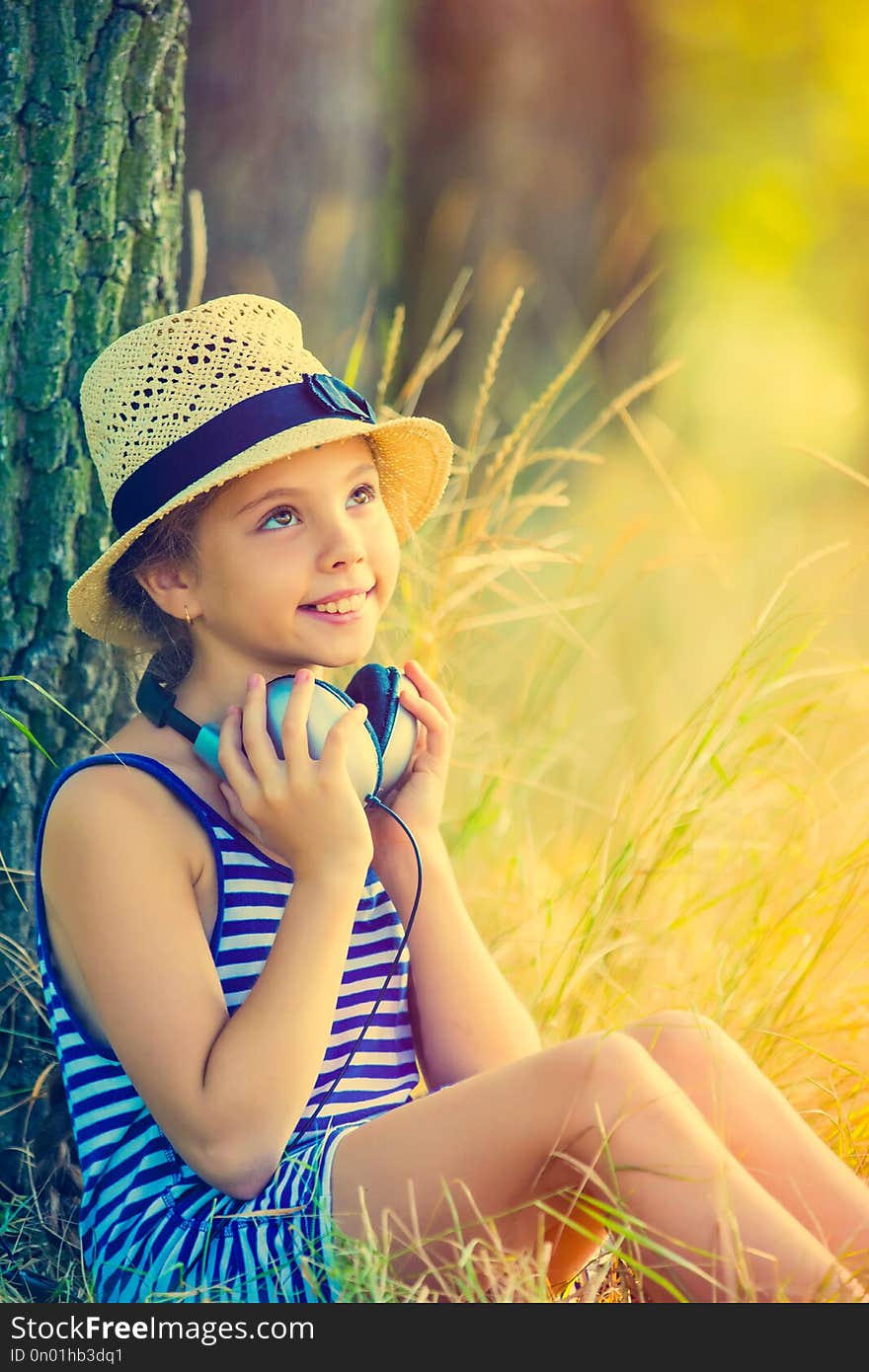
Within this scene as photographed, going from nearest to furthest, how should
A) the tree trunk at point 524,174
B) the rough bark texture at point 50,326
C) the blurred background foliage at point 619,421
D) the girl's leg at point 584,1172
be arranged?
1. the girl's leg at point 584,1172
2. the rough bark texture at point 50,326
3. the blurred background foliage at point 619,421
4. the tree trunk at point 524,174

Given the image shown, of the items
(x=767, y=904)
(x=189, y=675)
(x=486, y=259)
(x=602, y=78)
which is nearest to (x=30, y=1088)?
(x=189, y=675)

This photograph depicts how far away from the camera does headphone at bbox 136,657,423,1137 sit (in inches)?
73.2

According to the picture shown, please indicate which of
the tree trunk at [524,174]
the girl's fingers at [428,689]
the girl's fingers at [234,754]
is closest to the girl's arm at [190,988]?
the girl's fingers at [234,754]

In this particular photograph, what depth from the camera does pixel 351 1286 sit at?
174 cm

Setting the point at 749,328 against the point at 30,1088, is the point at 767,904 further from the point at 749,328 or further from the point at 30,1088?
the point at 749,328

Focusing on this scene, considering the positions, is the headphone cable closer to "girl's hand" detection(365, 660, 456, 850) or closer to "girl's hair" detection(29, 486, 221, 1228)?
"girl's hand" detection(365, 660, 456, 850)

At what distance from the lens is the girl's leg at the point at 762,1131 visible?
5.97ft

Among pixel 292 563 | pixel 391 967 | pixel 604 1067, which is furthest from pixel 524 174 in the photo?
pixel 604 1067

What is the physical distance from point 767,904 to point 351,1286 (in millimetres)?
1255

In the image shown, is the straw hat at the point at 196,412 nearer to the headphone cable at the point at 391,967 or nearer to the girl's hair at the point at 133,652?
the girl's hair at the point at 133,652

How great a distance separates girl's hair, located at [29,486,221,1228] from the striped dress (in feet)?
0.88

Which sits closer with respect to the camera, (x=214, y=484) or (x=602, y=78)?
(x=214, y=484)

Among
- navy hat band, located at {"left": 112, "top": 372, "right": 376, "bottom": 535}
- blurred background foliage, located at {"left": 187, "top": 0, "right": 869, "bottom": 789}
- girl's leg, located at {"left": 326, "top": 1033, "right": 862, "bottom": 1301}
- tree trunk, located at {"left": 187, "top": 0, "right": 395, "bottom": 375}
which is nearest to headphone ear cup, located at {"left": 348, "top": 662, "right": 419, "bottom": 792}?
navy hat band, located at {"left": 112, "top": 372, "right": 376, "bottom": 535}

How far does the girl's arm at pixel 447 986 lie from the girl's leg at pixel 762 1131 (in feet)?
0.69
